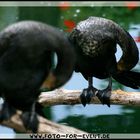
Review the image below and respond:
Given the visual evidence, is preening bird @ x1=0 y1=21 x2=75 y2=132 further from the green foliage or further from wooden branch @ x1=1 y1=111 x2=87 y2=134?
the green foliage

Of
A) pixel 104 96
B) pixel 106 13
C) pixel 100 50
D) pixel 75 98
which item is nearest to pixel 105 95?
pixel 104 96

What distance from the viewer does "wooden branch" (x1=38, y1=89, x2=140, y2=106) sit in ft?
8.47

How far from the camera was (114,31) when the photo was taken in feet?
→ 7.50

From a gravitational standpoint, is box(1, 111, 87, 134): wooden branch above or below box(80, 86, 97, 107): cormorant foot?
above

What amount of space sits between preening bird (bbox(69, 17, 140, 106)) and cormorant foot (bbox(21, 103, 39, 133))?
529 millimetres

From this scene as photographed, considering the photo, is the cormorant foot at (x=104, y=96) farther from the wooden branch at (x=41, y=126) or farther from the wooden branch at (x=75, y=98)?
the wooden branch at (x=41, y=126)

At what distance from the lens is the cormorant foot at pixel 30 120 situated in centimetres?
181

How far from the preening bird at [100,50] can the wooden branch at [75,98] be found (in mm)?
45

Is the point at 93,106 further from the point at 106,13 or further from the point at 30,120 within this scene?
the point at 106,13

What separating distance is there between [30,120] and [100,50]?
0.61 m

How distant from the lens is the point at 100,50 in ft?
7.48

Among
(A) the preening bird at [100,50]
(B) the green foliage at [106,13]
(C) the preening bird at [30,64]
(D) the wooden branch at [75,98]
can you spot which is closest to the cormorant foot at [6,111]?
(C) the preening bird at [30,64]

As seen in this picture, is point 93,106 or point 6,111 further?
point 93,106

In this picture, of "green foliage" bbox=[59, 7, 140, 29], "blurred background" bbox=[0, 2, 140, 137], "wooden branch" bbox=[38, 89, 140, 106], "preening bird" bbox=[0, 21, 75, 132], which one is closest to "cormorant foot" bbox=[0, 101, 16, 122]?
"preening bird" bbox=[0, 21, 75, 132]
